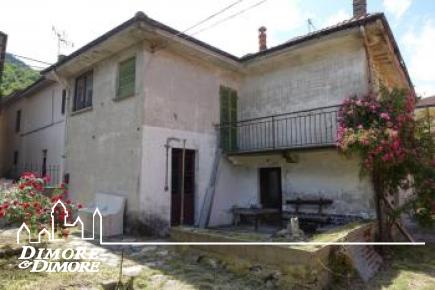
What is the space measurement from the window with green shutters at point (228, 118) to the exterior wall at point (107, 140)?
3.24m

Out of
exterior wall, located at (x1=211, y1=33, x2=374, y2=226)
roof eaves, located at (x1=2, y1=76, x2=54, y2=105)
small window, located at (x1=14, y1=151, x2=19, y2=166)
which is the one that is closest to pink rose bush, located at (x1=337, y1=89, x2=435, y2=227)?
exterior wall, located at (x1=211, y1=33, x2=374, y2=226)

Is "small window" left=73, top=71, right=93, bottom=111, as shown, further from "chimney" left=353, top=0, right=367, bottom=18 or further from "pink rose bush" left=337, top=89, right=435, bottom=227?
"chimney" left=353, top=0, right=367, bottom=18

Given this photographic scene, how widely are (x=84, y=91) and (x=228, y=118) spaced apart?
525 centimetres

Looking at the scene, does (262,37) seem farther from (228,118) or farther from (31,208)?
(31,208)

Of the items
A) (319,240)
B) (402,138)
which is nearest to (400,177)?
(402,138)

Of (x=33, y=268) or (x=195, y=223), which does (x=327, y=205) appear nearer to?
(x=195, y=223)

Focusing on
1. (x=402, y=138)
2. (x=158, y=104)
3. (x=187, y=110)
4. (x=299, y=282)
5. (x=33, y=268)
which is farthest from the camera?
(x=187, y=110)

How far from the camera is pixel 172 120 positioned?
374 inches

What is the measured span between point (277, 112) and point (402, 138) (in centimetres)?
406

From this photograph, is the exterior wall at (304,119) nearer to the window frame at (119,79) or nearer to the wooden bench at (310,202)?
the wooden bench at (310,202)

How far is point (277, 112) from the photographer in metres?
11.0

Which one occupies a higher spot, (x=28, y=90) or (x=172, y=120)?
(x=28, y=90)

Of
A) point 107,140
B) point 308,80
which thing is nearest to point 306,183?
point 308,80

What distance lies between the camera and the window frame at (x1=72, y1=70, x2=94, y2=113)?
1132 centimetres
